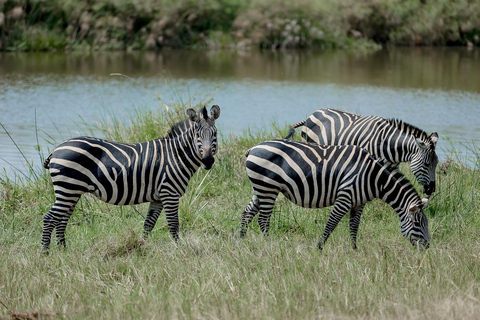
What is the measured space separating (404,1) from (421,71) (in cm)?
1214

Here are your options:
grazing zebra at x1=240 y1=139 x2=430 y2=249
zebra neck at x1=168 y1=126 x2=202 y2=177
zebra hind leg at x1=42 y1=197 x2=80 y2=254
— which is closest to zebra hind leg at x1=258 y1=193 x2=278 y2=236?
grazing zebra at x1=240 y1=139 x2=430 y2=249

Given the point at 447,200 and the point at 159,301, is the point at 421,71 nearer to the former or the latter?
the point at 447,200

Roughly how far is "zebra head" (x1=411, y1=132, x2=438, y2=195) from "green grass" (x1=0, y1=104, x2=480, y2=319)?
0.18 m

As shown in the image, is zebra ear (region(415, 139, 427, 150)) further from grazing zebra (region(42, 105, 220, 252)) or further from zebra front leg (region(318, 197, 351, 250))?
grazing zebra (region(42, 105, 220, 252))

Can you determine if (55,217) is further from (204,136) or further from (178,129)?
(204,136)

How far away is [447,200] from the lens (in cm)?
763

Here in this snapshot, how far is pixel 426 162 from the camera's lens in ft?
24.6

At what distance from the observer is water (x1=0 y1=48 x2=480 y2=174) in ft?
44.3

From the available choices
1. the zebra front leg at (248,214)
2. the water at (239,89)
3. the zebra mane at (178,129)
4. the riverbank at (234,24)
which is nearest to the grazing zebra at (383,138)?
the zebra front leg at (248,214)

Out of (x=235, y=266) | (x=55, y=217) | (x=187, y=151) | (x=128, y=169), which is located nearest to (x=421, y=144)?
(x=187, y=151)

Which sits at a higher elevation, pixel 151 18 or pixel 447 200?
pixel 151 18

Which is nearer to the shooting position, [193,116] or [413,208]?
[413,208]

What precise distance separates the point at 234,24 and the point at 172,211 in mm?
26233

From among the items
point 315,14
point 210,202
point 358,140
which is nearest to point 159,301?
point 210,202
